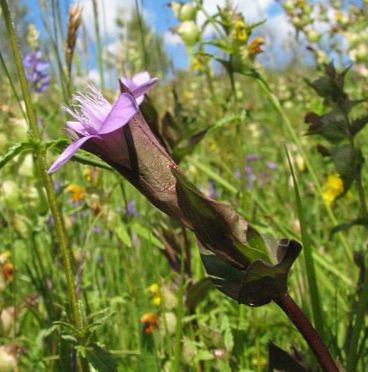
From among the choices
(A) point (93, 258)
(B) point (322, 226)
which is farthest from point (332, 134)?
(B) point (322, 226)

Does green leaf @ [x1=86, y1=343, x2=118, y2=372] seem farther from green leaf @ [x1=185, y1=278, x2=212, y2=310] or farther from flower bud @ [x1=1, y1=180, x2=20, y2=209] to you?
flower bud @ [x1=1, y1=180, x2=20, y2=209]

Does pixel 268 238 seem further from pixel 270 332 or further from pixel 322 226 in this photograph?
pixel 322 226

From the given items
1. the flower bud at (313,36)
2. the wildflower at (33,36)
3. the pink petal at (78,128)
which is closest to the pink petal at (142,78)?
the pink petal at (78,128)

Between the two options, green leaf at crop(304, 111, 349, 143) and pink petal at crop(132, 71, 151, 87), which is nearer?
pink petal at crop(132, 71, 151, 87)

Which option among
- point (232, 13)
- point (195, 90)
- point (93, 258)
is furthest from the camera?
point (195, 90)

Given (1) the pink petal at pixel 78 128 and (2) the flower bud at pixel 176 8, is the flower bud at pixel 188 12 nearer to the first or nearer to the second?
(2) the flower bud at pixel 176 8

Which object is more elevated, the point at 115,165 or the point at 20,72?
the point at 20,72

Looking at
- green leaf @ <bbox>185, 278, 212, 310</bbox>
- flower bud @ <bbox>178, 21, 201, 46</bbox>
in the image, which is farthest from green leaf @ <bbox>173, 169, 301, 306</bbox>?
flower bud @ <bbox>178, 21, 201, 46</bbox>

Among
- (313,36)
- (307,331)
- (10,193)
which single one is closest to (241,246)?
(307,331)
